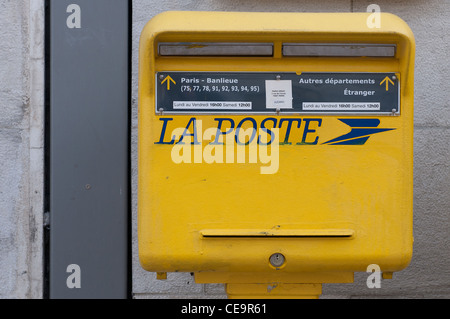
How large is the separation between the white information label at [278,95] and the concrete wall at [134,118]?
1.01 m

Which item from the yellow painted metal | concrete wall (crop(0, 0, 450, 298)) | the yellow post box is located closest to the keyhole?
the yellow post box

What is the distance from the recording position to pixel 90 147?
2.61 meters

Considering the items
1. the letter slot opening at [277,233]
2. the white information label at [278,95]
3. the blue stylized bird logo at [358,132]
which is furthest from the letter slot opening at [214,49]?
the letter slot opening at [277,233]

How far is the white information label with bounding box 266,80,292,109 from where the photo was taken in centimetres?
184

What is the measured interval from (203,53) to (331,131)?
1.82 feet

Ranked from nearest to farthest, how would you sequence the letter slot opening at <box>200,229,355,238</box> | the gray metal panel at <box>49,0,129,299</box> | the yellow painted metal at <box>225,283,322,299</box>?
the letter slot opening at <box>200,229,355,238</box>
the yellow painted metal at <box>225,283,322,299</box>
the gray metal panel at <box>49,0,129,299</box>

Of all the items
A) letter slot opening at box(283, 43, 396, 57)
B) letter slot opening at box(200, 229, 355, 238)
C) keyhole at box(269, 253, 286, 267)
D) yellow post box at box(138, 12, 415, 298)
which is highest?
letter slot opening at box(283, 43, 396, 57)

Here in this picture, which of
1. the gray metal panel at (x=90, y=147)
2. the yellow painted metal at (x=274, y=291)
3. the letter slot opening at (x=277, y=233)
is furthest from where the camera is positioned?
the gray metal panel at (x=90, y=147)

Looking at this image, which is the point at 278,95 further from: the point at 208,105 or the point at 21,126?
the point at 21,126

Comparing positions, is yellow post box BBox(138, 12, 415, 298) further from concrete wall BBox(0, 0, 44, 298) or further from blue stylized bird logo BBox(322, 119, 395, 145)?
concrete wall BBox(0, 0, 44, 298)

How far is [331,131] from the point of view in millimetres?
1826

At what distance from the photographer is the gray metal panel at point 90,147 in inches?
101

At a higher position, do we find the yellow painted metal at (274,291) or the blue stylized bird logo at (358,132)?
the blue stylized bird logo at (358,132)

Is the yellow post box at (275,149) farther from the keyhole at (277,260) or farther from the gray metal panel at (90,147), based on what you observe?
the gray metal panel at (90,147)
